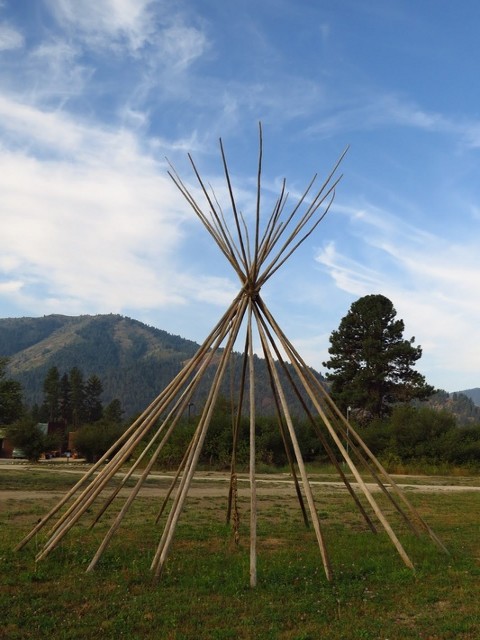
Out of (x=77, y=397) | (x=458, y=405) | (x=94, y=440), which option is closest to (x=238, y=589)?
(x=94, y=440)

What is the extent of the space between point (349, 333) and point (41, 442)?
1781 centimetres

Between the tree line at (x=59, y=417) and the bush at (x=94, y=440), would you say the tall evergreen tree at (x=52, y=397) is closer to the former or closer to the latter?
the tree line at (x=59, y=417)

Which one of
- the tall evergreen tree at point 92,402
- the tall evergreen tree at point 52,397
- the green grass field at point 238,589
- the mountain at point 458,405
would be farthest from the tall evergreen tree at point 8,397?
the mountain at point 458,405

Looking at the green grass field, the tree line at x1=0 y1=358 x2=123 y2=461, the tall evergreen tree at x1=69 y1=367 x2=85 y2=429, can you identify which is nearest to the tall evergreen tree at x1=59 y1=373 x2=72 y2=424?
the tree line at x1=0 y1=358 x2=123 y2=461

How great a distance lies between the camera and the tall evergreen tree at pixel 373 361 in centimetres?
3177

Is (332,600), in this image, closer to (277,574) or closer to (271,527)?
(277,574)

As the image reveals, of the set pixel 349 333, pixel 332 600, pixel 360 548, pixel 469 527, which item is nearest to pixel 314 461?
pixel 349 333

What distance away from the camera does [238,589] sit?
4711mm

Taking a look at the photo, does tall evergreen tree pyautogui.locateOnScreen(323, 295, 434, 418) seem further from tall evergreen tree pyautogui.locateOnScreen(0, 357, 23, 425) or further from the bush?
tall evergreen tree pyautogui.locateOnScreen(0, 357, 23, 425)

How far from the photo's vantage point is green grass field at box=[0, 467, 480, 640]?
3877 mm

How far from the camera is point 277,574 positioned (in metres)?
5.11

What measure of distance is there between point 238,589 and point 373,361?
91.8 feet

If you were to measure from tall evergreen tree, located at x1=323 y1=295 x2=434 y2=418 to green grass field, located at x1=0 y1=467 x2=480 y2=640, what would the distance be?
964 inches

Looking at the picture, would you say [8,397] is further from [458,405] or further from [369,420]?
[458,405]
